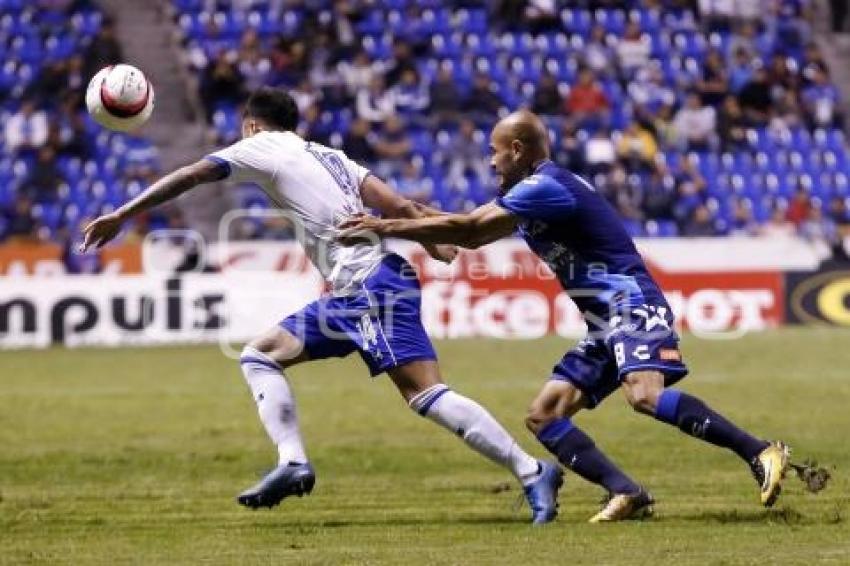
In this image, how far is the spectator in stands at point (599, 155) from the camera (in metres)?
27.6

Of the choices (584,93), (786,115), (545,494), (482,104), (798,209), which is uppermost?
(584,93)

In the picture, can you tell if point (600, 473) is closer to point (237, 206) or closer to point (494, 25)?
point (237, 206)

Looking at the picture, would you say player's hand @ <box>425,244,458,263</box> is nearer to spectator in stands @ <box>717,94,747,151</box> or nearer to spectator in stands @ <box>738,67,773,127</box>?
spectator in stands @ <box>717,94,747,151</box>

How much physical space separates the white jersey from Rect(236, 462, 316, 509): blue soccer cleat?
1.01 m

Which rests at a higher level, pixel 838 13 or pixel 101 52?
pixel 838 13

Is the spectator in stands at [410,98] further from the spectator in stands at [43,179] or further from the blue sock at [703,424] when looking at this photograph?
the blue sock at [703,424]

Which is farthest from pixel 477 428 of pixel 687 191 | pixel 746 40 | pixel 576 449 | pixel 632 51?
pixel 746 40

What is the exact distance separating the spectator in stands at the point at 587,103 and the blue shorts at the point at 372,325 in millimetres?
20015

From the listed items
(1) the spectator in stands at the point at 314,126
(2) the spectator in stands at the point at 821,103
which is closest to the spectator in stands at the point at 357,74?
(1) the spectator in stands at the point at 314,126

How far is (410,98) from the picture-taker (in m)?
28.7

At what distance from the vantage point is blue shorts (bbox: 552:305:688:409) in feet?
28.4

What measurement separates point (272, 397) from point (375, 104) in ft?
64.4

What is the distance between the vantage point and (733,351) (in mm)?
21906

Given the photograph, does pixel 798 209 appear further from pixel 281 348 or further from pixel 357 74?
pixel 281 348
